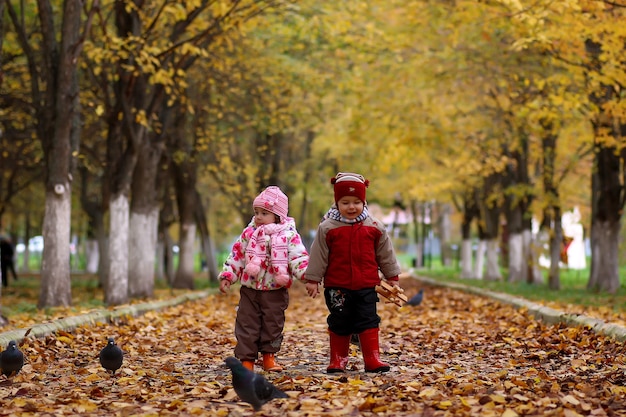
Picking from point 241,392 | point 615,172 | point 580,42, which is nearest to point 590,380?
point 241,392

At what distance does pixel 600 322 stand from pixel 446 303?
358 inches

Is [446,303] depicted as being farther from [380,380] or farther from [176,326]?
[380,380]

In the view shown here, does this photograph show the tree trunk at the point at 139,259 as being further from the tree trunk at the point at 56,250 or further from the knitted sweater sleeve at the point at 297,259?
the knitted sweater sleeve at the point at 297,259

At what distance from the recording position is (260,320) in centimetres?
949

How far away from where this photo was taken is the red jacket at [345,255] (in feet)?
29.5

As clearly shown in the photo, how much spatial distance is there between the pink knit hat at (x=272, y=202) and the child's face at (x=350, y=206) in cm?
65

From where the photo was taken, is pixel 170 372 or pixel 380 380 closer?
pixel 380 380

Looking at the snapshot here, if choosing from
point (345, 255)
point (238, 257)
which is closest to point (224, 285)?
point (238, 257)

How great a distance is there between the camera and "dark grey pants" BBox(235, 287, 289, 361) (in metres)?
9.30

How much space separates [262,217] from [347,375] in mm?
1671

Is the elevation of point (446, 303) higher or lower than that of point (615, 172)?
lower

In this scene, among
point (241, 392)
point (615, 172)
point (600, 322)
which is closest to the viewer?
point (241, 392)

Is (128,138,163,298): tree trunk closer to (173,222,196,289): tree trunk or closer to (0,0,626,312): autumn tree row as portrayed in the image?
(0,0,626,312): autumn tree row

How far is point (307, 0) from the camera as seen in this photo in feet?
70.1
